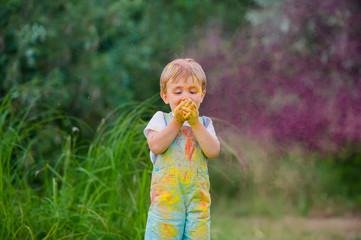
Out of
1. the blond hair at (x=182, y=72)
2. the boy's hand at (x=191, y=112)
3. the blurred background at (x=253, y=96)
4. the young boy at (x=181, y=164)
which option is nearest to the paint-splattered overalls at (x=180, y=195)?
the young boy at (x=181, y=164)

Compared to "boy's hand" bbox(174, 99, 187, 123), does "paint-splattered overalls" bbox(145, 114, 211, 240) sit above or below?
below

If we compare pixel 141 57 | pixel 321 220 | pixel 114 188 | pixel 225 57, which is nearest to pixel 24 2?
pixel 141 57

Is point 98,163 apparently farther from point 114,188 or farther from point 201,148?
point 201,148

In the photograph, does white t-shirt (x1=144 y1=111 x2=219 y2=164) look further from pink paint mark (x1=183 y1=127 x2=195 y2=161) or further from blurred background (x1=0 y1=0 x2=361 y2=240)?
blurred background (x1=0 y1=0 x2=361 y2=240)

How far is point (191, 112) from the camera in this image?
1730 mm

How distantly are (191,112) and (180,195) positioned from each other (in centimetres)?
34

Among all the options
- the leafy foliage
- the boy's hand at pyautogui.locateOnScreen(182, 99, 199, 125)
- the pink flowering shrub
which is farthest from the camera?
the pink flowering shrub

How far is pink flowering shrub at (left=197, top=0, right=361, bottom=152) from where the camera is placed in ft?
16.3

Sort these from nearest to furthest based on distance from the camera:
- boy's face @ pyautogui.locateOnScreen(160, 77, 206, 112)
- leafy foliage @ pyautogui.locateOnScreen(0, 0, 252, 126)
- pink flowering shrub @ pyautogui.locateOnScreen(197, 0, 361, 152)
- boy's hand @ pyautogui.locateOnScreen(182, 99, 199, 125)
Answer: boy's hand @ pyautogui.locateOnScreen(182, 99, 199, 125)
boy's face @ pyautogui.locateOnScreen(160, 77, 206, 112)
leafy foliage @ pyautogui.locateOnScreen(0, 0, 252, 126)
pink flowering shrub @ pyautogui.locateOnScreen(197, 0, 361, 152)

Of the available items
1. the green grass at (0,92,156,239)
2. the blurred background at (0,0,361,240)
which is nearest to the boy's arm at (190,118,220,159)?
the green grass at (0,92,156,239)

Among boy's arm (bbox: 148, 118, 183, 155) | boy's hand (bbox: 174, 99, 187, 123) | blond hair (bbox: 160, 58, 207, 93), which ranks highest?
blond hair (bbox: 160, 58, 207, 93)

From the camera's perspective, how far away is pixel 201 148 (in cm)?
184

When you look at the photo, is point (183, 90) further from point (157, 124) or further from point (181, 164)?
point (181, 164)

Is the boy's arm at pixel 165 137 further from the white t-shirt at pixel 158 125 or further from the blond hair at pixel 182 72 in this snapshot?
the blond hair at pixel 182 72
